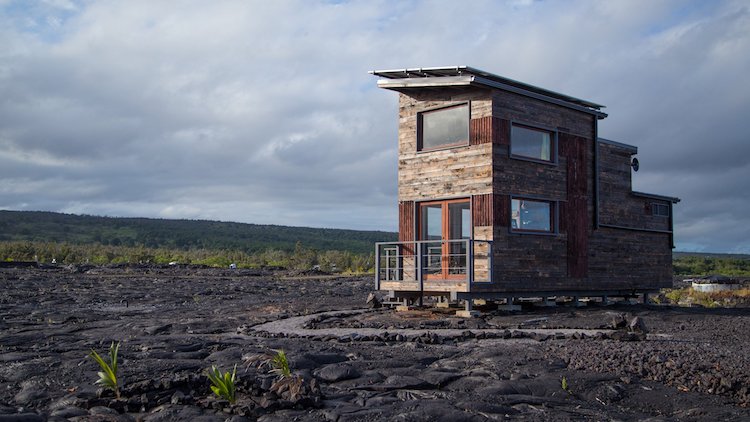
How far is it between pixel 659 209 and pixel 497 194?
8771mm

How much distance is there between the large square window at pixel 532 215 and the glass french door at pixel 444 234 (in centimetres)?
125

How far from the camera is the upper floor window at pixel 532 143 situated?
65.0ft

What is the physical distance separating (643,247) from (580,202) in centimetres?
389

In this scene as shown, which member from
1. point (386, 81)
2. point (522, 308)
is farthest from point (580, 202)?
point (386, 81)

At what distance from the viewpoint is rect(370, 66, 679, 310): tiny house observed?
19.0 meters

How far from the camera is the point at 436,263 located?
20375mm

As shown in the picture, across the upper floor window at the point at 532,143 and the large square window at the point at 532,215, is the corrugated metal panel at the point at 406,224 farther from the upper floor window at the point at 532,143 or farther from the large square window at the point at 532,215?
the upper floor window at the point at 532,143

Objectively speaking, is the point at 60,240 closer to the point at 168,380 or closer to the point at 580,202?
the point at 580,202

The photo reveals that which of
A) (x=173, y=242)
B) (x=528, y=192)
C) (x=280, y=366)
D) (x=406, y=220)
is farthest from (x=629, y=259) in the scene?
(x=173, y=242)

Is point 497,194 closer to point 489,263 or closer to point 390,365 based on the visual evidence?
point 489,263

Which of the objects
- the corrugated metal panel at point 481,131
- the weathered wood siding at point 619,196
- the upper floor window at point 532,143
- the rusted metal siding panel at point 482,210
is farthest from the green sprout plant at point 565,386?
the weathered wood siding at point 619,196

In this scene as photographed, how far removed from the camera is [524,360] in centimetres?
1121

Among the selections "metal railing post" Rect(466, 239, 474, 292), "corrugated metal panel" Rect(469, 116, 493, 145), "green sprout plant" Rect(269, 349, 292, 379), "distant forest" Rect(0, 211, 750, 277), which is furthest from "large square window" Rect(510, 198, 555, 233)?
"distant forest" Rect(0, 211, 750, 277)

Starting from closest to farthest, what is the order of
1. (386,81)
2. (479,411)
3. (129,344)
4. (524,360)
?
(479,411) → (524,360) → (129,344) → (386,81)
